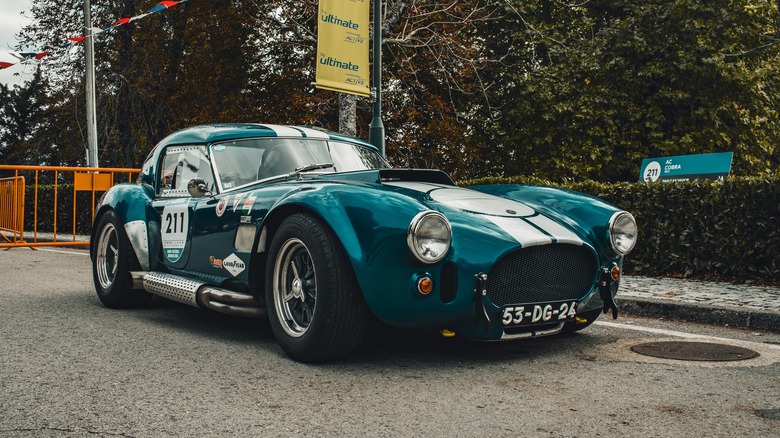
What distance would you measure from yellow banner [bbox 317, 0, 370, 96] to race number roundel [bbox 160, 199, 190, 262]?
208 inches

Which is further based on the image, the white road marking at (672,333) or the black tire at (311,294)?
the white road marking at (672,333)

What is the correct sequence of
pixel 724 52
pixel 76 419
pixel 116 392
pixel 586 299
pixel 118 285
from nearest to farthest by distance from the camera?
1. pixel 76 419
2. pixel 116 392
3. pixel 586 299
4. pixel 118 285
5. pixel 724 52

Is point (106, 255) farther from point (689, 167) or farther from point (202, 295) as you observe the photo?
point (689, 167)

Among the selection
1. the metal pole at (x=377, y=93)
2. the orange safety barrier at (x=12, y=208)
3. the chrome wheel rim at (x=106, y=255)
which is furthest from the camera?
the orange safety barrier at (x=12, y=208)

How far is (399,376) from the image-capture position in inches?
157

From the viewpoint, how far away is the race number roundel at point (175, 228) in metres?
5.37

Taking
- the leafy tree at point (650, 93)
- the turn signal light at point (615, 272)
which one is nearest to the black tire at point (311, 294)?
the turn signal light at point (615, 272)

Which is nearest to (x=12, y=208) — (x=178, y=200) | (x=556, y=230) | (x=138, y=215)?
(x=138, y=215)

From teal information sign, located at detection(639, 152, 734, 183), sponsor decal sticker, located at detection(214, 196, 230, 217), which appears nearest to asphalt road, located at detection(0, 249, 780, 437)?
sponsor decal sticker, located at detection(214, 196, 230, 217)

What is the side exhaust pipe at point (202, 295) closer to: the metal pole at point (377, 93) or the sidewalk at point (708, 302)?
the sidewalk at point (708, 302)

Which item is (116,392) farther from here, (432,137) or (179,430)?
(432,137)

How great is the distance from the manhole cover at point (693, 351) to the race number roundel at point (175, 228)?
10.1 feet

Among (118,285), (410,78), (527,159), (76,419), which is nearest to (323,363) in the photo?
(76,419)

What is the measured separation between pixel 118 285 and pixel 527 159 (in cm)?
1909
